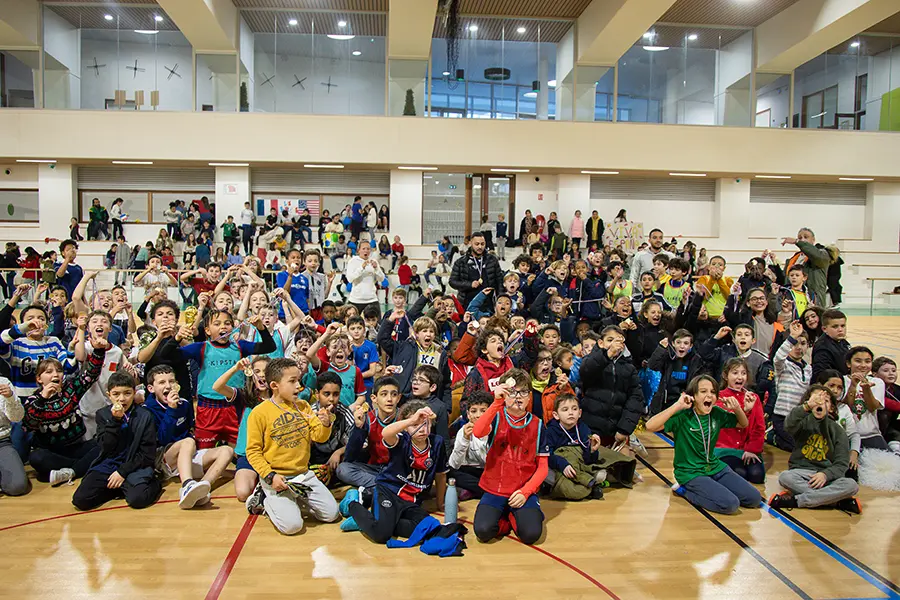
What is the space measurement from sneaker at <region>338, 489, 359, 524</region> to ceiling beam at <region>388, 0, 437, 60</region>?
13.8m

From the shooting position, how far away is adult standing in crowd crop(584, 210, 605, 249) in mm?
20188

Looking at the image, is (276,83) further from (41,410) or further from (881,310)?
(881,310)

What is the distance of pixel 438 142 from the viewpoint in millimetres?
19750

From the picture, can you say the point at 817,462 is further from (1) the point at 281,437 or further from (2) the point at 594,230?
(2) the point at 594,230

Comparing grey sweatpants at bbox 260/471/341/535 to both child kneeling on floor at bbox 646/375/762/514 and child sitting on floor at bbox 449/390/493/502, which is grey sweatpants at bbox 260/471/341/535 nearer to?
child sitting on floor at bbox 449/390/493/502

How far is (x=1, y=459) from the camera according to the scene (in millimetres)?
5324

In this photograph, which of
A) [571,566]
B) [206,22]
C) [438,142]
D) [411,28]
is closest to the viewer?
[571,566]

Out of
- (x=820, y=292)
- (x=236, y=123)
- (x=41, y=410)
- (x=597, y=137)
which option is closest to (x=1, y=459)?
(x=41, y=410)

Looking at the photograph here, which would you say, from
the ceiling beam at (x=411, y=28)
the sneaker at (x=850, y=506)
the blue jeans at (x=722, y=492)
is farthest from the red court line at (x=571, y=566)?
the ceiling beam at (x=411, y=28)

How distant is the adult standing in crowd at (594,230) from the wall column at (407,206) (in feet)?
17.2

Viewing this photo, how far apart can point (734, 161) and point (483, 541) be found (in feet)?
63.0

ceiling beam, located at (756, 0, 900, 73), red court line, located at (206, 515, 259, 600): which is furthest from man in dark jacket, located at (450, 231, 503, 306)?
ceiling beam, located at (756, 0, 900, 73)

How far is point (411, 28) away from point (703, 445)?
1520 cm

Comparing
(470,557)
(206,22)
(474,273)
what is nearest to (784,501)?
(470,557)
